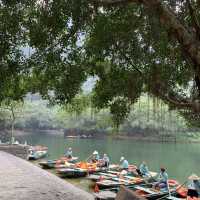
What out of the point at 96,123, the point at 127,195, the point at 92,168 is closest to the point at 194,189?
the point at 92,168

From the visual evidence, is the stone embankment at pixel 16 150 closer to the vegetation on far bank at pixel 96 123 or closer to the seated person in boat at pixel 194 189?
the seated person in boat at pixel 194 189

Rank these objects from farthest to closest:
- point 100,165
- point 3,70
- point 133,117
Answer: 1. point 133,117
2. point 100,165
3. point 3,70

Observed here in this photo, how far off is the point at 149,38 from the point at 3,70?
3097mm

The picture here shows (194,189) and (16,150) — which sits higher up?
→ (16,150)

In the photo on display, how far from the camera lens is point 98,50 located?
8.65 metres

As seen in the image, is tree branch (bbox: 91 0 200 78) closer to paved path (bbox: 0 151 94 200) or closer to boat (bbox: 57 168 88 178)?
paved path (bbox: 0 151 94 200)

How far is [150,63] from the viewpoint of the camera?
27.4 feet

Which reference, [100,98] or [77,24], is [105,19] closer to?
[77,24]

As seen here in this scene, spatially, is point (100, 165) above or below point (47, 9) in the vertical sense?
below

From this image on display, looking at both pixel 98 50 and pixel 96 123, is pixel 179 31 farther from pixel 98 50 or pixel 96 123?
pixel 96 123

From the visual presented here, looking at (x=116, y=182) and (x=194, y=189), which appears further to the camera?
(x=116, y=182)

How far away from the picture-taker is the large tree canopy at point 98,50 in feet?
25.4

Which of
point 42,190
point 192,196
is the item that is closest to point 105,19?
point 42,190

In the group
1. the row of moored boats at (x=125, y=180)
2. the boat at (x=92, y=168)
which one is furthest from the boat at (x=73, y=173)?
the boat at (x=92, y=168)
